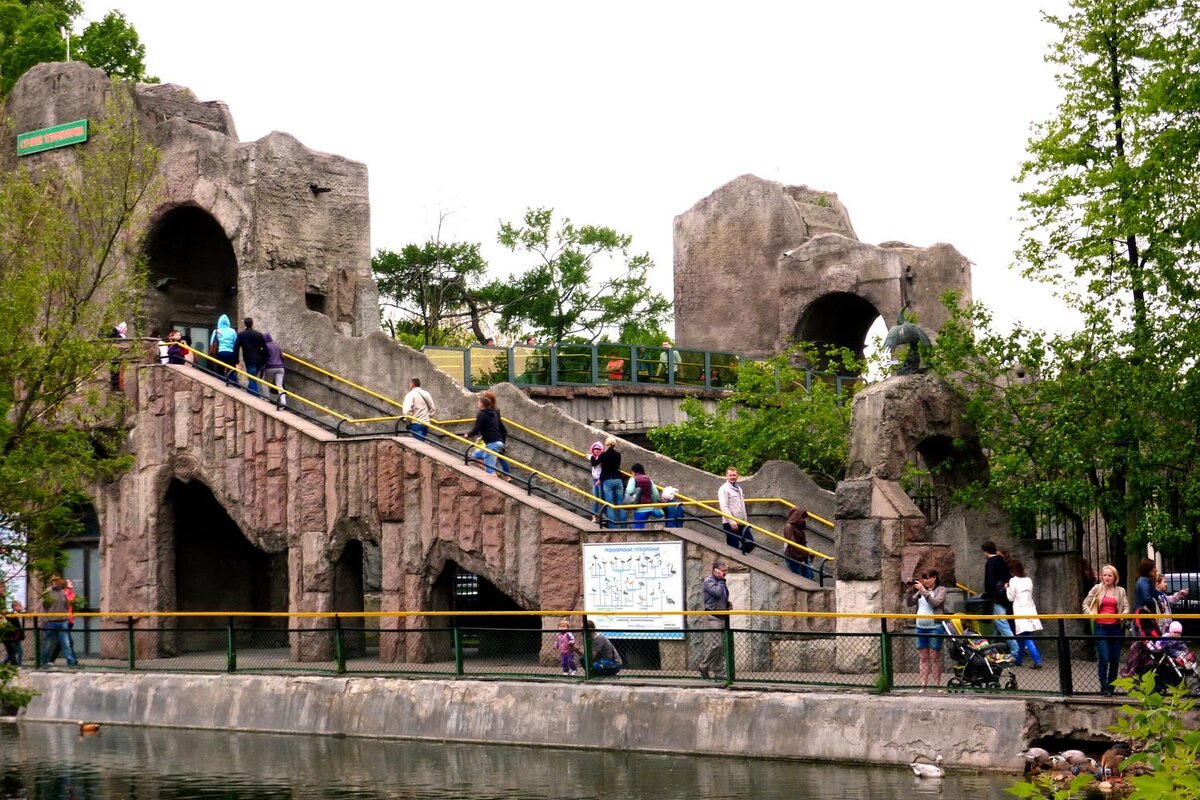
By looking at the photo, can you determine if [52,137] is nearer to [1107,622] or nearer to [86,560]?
[86,560]

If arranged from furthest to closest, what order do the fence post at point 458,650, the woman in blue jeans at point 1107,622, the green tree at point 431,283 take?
the green tree at point 431,283
the fence post at point 458,650
the woman in blue jeans at point 1107,622

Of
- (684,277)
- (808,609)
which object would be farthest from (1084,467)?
(684,277)

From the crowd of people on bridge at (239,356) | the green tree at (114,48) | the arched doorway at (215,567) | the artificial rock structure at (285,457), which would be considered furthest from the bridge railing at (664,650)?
the green tree at (114,48)

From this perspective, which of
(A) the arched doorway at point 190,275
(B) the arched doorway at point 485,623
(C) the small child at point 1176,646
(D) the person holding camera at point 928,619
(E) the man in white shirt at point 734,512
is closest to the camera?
(C) the small child at point 1176,646

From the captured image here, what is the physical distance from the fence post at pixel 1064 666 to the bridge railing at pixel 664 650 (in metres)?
0.01

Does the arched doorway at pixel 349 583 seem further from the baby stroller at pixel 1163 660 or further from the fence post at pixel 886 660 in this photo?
the baby stroller at pixel 1163 660

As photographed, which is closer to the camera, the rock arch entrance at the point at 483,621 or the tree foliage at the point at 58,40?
the rock arch entrance at the point at 483,621

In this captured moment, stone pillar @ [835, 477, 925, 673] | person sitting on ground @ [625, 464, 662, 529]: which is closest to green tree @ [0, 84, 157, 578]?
person sitting on ground @ [625, 464, 662, 529]

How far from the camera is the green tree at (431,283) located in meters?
65.4

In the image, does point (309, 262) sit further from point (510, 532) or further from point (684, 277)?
point (684, 277)

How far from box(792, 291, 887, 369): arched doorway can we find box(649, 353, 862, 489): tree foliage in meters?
10.5

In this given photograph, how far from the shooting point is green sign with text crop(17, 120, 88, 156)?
34656mm

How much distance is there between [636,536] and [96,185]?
8597 mm

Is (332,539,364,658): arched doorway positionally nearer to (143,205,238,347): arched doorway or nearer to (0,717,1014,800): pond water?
(0,717,1014,800): pond water
